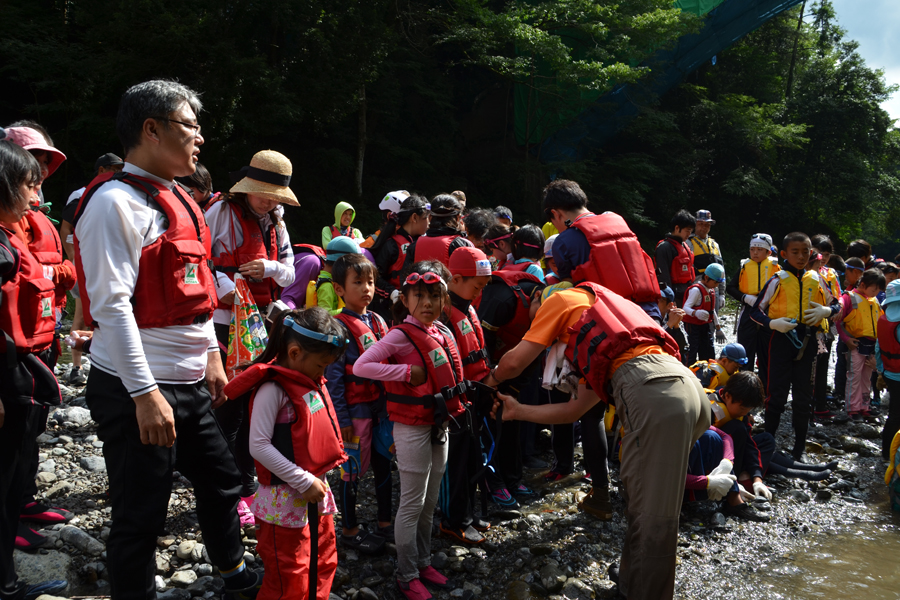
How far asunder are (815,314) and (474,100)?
17.2m

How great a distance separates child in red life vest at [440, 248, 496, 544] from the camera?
3.87 meters

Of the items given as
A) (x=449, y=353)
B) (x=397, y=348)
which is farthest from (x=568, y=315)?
(x=397, y=348)

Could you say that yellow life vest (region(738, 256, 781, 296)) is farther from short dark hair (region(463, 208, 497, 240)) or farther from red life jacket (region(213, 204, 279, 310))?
red life jacket (region(213, 204, 279, 310))

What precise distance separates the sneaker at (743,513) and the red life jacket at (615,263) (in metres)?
1.90

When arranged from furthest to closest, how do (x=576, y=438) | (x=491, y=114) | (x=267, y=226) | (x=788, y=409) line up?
(x=491, y=114) < (x=788, y=409) < (x=576, y=438) < (x=267, y=226)

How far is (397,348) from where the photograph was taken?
3.41 meters

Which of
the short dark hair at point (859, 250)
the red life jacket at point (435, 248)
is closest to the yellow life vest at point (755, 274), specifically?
the short dark hair at point (859, 250)

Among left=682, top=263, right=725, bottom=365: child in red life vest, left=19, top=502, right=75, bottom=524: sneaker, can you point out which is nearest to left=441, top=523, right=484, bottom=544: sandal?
left=19, top=502, right=75, bottom=524: sneaker

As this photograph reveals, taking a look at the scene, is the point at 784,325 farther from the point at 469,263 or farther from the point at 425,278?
the point at 425,278

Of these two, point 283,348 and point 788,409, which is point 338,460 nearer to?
point 283,348

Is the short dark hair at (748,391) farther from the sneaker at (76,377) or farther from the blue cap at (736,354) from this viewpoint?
the sneaker at (76,377)

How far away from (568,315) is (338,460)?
4.41 feet

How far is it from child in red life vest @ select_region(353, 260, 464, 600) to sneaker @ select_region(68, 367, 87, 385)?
493 centimetres

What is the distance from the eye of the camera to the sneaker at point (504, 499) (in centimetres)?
458
